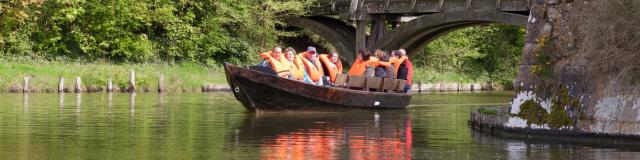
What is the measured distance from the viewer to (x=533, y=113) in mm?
22562

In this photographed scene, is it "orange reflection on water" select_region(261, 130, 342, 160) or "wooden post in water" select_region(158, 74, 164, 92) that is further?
"wooden post in water" select_region(158, 74, 164, 92)

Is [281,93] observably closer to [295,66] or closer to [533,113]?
[295,66]

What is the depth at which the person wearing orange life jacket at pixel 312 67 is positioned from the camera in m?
31.2

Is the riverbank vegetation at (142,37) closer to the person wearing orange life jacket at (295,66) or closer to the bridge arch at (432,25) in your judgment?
the bridge arch at (432,25)

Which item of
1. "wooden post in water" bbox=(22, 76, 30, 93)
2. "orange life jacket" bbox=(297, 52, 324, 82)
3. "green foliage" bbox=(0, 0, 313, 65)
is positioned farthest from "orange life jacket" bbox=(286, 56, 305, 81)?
"green foliage" bbox=(0, 0, 313, 65)

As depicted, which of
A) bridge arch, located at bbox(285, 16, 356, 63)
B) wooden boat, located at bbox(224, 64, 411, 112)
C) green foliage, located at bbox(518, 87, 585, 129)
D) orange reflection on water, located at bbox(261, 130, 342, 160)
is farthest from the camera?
bridge arch, located at bbox(285, 16, 356, 63)

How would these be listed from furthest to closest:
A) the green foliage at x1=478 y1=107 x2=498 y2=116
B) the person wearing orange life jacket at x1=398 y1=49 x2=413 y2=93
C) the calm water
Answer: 1. the person wearing orange life jacket at x1=398 y1=49 x2=413 y2=93
2. the green foliage at x1=478 y1=107 x2=498 y2=116
3. the calm water

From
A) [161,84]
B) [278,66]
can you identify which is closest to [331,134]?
[278,66]

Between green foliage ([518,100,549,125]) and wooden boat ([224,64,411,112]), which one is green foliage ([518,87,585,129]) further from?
wooden boat ([224,64,411,112])

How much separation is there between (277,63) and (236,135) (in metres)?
7.45

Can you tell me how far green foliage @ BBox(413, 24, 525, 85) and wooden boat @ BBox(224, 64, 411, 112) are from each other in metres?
25.8

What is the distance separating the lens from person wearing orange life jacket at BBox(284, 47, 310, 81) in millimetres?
30266

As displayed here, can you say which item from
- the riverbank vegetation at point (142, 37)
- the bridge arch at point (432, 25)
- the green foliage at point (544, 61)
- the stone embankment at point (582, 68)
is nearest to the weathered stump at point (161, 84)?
the riverbank vegetation at point (142, 37)

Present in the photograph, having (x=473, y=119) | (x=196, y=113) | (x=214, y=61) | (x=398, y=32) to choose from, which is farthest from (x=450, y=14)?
(x=473, y=119)
